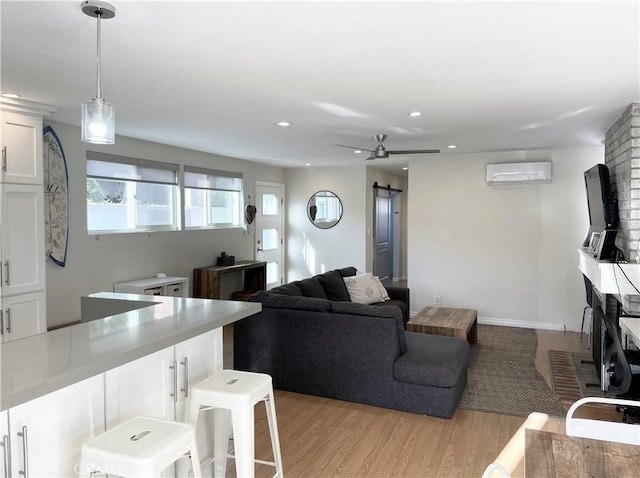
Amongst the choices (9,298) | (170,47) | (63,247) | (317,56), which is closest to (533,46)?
(317,56)

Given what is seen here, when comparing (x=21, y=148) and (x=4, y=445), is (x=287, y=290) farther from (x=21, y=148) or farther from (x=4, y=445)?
(x=4, y=445)

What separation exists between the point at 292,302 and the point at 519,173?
3.78 meters

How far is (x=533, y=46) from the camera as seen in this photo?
233 centimetres

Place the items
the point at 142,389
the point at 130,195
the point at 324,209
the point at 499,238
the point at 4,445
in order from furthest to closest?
the point at 324,209 < the point at 499,238 < the point at 130,195 < the point at 142,389 < the point at 4,445

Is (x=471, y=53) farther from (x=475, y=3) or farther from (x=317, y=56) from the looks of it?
(x=317, y=56)

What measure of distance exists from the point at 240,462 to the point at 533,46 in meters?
2.42

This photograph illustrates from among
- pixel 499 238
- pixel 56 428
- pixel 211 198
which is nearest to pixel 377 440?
pixel 56 428

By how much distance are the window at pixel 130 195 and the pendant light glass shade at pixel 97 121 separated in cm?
305

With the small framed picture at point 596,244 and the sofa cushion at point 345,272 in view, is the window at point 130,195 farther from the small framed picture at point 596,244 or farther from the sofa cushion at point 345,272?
the small framed picture at point 596,244

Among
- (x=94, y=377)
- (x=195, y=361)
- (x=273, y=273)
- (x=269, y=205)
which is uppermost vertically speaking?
(x=269, y=205)

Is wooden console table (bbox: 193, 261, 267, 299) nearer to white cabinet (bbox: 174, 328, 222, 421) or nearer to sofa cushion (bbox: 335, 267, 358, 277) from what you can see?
sofa cushion (bbox: 335, 267, 358, 277)

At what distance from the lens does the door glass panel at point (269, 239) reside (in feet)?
25.9

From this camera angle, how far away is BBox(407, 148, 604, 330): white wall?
5.87m

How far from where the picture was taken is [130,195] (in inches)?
209
